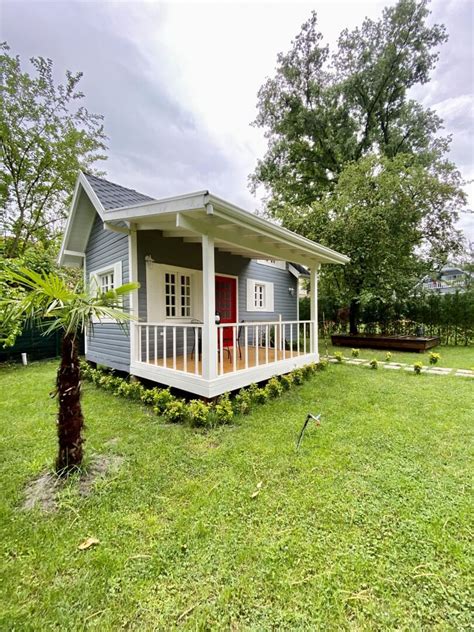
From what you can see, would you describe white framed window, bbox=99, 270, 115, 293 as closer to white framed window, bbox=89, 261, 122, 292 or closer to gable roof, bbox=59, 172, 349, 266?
white framed window, bbox=89, 261, 122, 292

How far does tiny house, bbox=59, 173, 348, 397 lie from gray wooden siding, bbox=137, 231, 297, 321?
24 millimetres

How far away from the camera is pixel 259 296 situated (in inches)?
374

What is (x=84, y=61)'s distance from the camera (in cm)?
1076

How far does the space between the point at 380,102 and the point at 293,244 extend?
52.1 feet

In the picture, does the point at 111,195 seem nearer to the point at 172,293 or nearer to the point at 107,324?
the point at 172,293

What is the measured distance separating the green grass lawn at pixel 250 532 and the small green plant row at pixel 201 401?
29 centimetres

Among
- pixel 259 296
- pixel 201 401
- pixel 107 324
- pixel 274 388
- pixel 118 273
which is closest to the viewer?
pixel 201 401

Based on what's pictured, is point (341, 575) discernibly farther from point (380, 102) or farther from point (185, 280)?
point (380, 102)

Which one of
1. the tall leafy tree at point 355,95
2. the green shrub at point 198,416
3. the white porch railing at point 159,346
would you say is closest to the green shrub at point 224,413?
the green shrub at point 198,416

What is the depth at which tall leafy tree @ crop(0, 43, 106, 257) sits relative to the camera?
37.7 feet

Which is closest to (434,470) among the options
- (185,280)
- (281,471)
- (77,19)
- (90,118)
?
(281,471)

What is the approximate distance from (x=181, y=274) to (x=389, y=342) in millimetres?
8198

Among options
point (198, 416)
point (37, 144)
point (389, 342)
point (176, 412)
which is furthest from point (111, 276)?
point (37, 144)

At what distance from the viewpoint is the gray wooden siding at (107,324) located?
5.87m
